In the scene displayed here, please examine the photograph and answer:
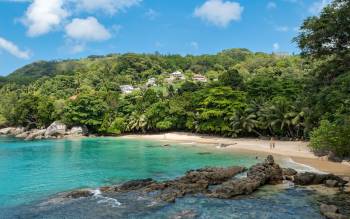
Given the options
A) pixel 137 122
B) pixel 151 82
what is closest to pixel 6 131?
pixel 137 122

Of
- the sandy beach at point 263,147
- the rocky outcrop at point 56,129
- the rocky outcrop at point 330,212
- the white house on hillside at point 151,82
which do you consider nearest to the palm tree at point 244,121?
the sandy beach at point 263,147

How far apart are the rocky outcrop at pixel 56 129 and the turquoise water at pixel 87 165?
21.9m

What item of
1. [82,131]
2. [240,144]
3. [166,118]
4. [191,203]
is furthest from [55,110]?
[191,203]

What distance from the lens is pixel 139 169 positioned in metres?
40.7

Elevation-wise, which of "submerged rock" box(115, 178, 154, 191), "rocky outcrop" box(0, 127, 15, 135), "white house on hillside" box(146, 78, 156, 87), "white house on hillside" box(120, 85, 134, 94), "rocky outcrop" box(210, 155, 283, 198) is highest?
"white house on hillside" box(146, 78, 156, 87)

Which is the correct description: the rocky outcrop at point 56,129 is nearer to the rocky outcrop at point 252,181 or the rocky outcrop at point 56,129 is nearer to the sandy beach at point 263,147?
the sandy beach at point 263,147

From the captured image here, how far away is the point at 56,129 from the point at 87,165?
44.9 meters

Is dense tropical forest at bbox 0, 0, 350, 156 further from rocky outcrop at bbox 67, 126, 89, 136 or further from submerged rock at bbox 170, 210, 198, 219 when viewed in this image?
submerged rock at bbox 170, 210, 198, 219

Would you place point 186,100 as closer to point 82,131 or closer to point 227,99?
point 227,99

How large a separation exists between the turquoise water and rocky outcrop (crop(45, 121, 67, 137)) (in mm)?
21857

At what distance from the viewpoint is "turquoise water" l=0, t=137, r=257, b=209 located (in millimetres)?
32531

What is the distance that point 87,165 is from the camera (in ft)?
147

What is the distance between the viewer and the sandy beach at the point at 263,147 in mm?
37062

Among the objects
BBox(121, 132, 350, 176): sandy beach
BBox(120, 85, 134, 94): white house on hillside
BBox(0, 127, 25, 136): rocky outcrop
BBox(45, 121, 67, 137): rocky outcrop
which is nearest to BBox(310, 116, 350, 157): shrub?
BBox(121, 132, 350, 176): sandy beach
